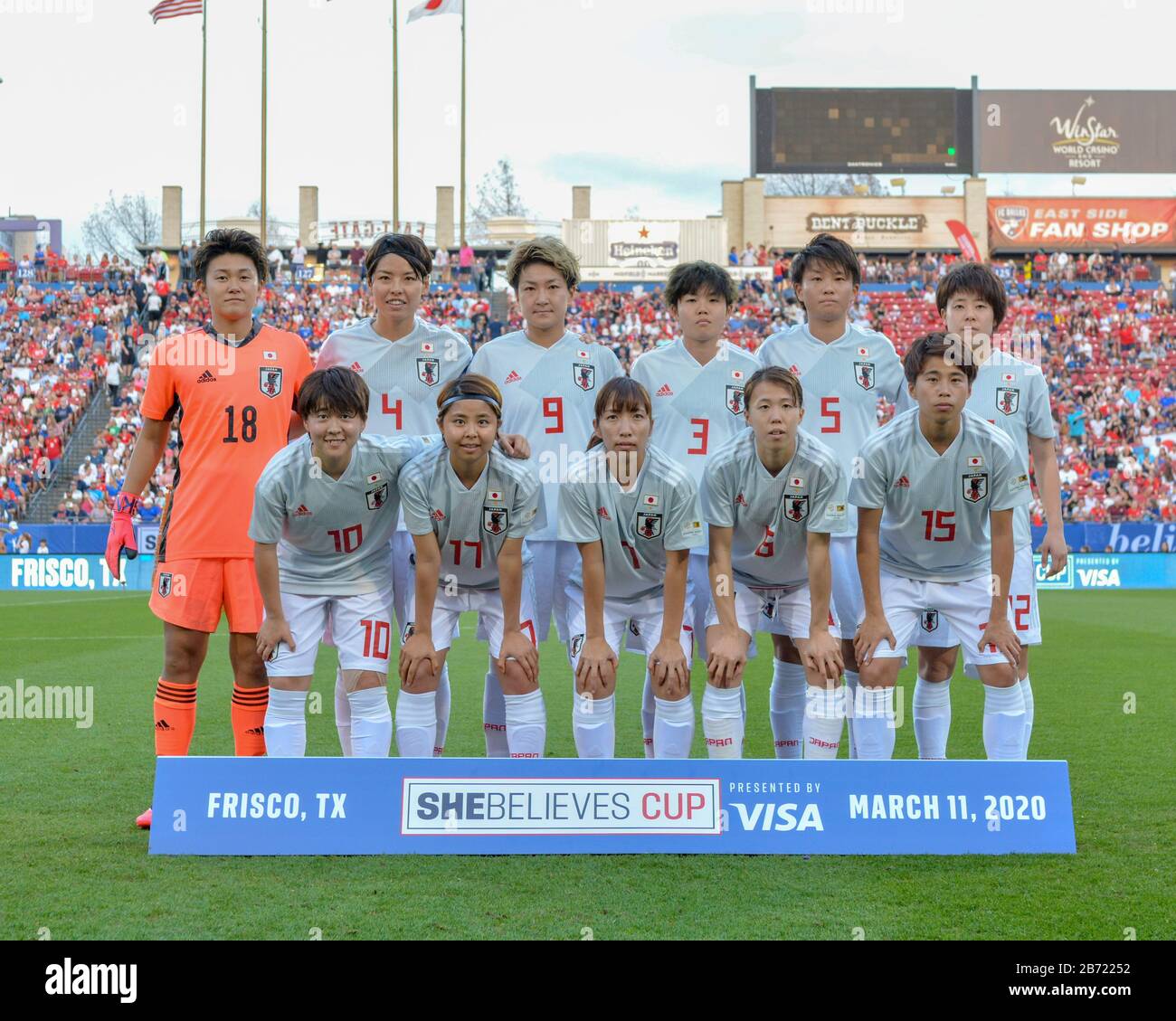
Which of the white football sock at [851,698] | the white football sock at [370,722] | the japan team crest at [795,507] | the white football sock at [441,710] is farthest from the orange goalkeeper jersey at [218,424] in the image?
the white football sock at [851,698]

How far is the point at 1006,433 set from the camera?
5445 millimetres

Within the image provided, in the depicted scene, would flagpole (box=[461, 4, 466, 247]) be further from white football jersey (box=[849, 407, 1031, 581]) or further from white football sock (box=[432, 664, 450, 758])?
white football jersey (box=[849, 407, 1031, 581])

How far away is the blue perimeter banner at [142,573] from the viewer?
21.9m

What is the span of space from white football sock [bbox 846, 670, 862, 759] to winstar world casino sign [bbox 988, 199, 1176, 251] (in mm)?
41319

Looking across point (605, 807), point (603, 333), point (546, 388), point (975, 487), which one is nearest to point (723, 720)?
point (605, 807)

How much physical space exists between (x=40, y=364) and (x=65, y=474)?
5.46m

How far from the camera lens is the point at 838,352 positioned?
5.84 meters

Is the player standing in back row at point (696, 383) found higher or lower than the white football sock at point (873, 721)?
higher

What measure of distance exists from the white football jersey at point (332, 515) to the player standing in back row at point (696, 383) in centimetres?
119

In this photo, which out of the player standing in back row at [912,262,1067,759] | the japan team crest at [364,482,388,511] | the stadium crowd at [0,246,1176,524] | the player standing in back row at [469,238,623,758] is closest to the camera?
the japan team crest at [364,482,388,511]

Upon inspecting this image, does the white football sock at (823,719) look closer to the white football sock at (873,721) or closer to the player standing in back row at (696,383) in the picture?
the white football sock at (873,721)

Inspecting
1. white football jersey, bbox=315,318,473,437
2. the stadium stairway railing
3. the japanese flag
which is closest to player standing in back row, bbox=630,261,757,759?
white football jersey, bbox=315,318,473,437

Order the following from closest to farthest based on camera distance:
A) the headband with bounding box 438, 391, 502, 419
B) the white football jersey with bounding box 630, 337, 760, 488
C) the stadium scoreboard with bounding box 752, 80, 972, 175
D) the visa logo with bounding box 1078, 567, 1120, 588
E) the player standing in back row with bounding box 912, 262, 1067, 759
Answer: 1. the headband with bounding box 438, 391, 502, 419
2. the player standing in back row with bounding box 912, 262, 1067, 759
3. the white football jersey with bounding box 630, 337, 760, 488
4. the visa logo with bounding box 1078, 567, 1120, 588
5. the stadium scoreboard with bounding box 752, 80, 972, 175

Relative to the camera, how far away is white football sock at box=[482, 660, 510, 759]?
5.70m
